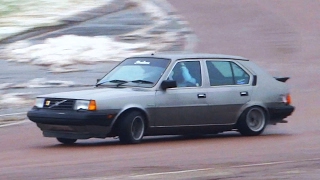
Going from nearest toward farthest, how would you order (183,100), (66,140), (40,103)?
(40,103) → (66,140) → (183,100)

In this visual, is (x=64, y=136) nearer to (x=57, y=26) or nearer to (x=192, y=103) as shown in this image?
(x=192, y=103)

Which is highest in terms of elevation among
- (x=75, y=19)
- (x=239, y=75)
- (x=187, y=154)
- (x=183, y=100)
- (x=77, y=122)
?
(x=75, y=19)

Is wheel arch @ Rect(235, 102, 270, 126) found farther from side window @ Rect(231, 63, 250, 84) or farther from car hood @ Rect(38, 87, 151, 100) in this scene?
car hood @ Rect(38, 87, 151, 100)

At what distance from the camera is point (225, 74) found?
1280 cm

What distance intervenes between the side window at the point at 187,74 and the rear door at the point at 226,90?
0.68 feet

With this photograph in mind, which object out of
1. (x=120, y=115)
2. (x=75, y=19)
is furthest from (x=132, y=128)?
(x=75, y=19)

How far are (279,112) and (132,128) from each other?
2897mm

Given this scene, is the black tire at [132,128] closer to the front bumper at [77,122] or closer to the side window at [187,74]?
the front bumper at [77,122]

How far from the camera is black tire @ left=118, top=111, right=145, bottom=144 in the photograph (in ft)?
37.0

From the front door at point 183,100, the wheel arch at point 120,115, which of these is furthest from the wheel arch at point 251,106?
the wheel arch at point 120,115

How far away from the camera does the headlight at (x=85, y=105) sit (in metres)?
11.0

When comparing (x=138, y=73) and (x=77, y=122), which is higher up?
→ (x=138, y=73)

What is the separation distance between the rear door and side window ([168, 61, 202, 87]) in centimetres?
21

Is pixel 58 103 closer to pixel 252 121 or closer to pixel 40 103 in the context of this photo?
pixel 40 103
